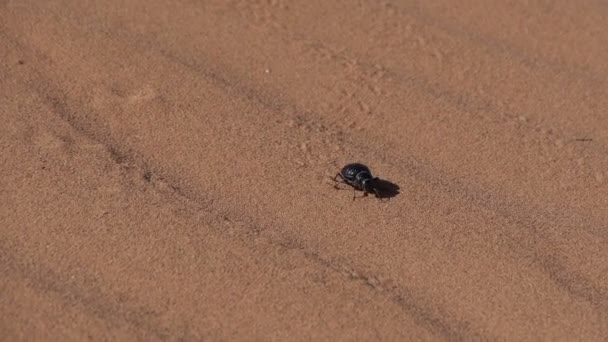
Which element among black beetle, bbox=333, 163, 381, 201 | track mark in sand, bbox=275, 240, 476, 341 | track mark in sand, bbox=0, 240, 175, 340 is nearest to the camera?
track mark in sand, bbox=0, 240, 175, 340

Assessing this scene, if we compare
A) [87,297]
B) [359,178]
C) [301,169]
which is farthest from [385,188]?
[87,297]

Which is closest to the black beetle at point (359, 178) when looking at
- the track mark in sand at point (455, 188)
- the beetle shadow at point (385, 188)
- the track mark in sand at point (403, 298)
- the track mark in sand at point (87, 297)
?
the beetle shadow at point (385, 188)

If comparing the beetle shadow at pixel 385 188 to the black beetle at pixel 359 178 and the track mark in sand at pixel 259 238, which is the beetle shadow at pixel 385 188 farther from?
the track mark in sand at pixel 259 238

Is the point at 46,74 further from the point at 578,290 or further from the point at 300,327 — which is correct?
the point at 578,290

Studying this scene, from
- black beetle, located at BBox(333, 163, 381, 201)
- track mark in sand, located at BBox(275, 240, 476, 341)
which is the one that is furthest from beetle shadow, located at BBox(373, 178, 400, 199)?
track mark in sand, located at BBox(275, 240, 476, 341)

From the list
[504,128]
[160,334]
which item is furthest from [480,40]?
[160,334]

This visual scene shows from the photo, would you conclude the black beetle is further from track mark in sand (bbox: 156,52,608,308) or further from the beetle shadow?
track mark in sand (bbox: 156,52,608,308)
